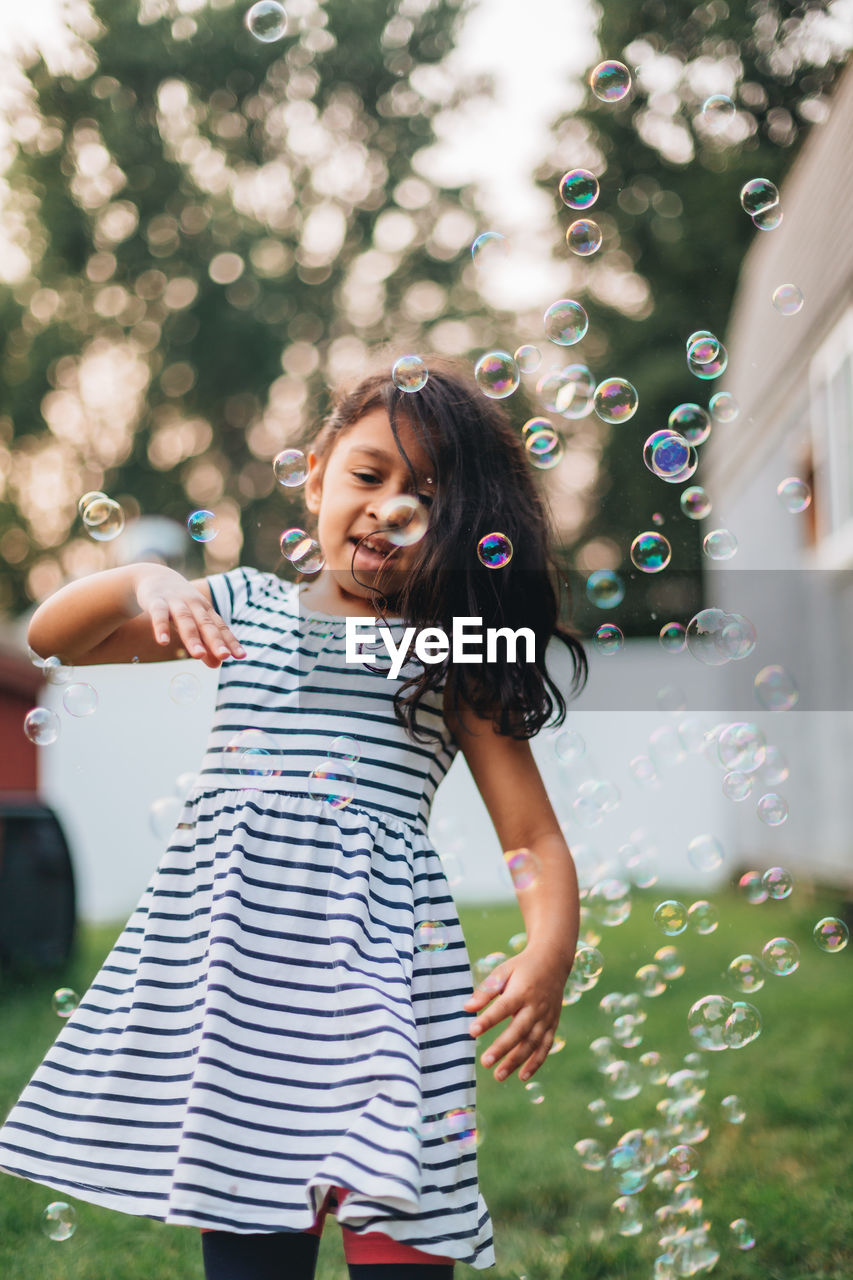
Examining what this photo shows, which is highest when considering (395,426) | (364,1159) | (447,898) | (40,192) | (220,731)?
(40,192)

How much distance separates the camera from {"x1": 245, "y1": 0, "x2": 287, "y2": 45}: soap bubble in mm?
2639

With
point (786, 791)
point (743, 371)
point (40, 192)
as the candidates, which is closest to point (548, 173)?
point (40, 192)

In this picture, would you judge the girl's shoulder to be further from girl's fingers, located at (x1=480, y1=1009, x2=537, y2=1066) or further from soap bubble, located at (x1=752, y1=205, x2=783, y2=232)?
soap bubble, located at (x1=752, y1=205, x2=783, y2=232)

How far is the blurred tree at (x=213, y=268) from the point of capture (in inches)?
579

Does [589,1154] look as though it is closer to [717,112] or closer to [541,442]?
[541,442]

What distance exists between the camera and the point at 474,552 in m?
1.74

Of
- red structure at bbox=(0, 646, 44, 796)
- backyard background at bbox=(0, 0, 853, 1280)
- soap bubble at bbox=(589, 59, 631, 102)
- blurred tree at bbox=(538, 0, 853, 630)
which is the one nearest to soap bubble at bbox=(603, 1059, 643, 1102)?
backyard background at bbox=(0, 0, 853, 1280)

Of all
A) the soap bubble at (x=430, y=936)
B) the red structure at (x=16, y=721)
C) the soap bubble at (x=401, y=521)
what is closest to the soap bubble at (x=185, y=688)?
the soap bubble at (x=401, y=521)

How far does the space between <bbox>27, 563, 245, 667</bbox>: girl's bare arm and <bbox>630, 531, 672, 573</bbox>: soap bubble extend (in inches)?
38.9

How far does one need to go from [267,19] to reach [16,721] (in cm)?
407

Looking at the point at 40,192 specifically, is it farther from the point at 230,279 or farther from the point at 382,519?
the point at 382,519

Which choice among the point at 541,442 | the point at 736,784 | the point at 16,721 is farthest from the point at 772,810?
the point at 16,721

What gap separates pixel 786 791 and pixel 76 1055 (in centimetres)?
692

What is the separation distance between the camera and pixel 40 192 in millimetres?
14852
